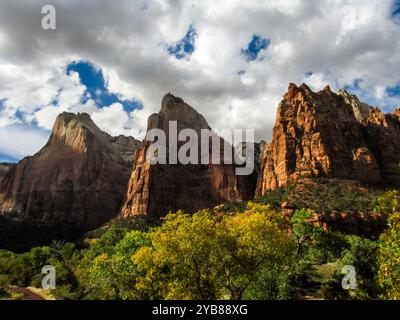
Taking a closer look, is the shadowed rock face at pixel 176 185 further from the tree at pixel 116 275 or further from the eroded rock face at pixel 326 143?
the tree at pixel 116 275

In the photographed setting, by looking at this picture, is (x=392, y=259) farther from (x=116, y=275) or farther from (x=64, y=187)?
(x=64, y=187)

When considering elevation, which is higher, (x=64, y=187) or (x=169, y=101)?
(x=169, y=101)

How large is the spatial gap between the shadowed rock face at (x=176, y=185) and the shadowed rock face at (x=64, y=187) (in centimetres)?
1740

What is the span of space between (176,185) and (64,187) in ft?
157

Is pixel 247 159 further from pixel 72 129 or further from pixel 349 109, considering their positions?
pixel 72 129

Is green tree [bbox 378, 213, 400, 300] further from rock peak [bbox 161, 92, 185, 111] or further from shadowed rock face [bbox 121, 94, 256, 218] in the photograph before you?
rock peak [bbox 161, 92, 185, 111]

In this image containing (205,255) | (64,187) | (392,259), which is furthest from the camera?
(64,187)

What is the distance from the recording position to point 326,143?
120 m

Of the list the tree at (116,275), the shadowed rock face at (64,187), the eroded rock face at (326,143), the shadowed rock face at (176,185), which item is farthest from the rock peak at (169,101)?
the tree at (116,275)

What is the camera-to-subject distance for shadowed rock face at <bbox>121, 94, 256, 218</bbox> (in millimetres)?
150625

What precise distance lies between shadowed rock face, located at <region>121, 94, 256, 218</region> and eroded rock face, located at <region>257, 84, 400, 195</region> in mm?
17759

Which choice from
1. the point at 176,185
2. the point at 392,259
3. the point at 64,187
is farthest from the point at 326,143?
the point at 392,259

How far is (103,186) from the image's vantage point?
554 ft
